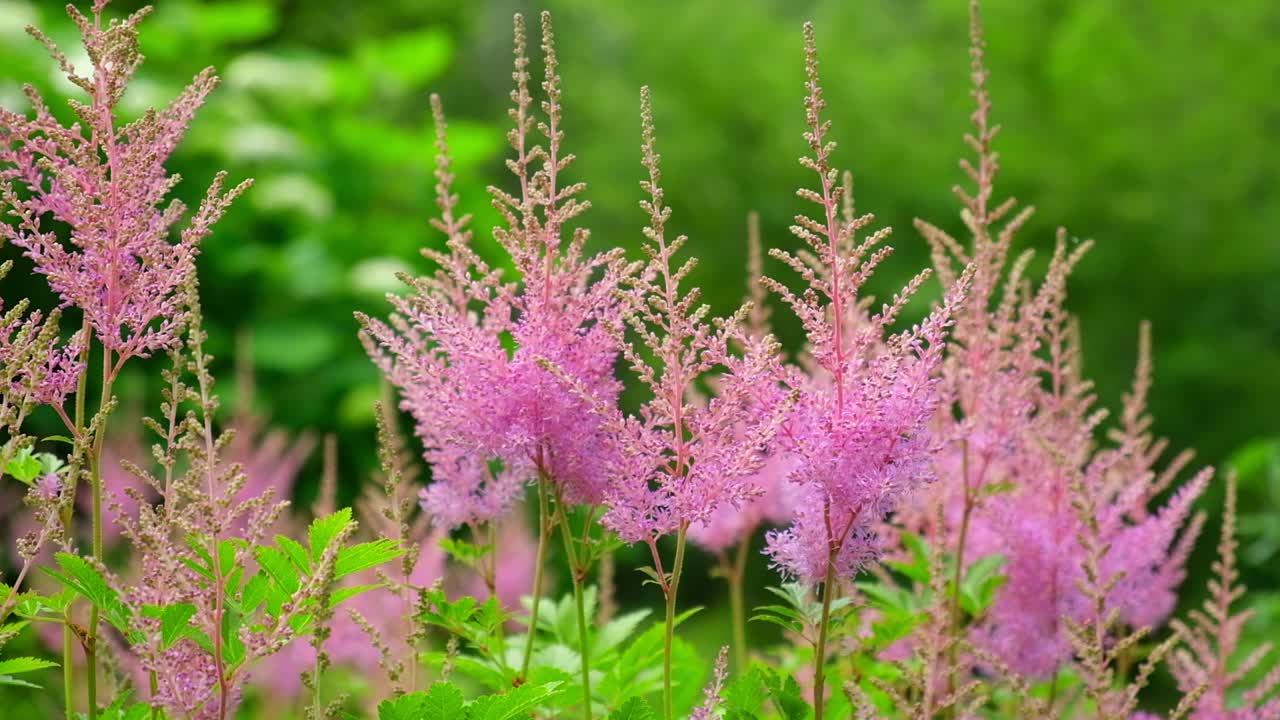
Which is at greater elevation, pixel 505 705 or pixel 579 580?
pixel 579 580

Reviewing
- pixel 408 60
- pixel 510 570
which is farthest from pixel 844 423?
pixel 408 60

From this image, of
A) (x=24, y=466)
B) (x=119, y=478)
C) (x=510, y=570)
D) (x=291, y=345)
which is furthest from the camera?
(x=291, y=345)

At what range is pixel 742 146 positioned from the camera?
17516 millimetres

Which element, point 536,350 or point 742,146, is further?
point 742,146

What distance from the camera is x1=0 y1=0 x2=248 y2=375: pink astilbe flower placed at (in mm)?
1784

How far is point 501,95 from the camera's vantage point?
64.4 feet

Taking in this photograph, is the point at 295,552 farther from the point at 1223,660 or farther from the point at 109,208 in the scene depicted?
the point at 1223,660

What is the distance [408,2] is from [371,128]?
22.8 ft

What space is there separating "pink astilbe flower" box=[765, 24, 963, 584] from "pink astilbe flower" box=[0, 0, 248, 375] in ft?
2.69

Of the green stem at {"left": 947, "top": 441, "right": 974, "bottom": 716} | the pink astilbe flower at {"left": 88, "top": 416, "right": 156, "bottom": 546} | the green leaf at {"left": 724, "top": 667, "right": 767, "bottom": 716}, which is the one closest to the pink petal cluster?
the green leaf at {"left": 724, "top": 667, "right": 767, "bottom": 716}

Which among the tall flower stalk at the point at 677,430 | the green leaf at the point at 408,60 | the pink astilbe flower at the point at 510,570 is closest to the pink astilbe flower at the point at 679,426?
the tall flower stalk at the point at 677,430

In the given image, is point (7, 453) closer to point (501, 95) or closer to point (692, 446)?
point (692, 446)

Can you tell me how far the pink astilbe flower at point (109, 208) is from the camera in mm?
1784

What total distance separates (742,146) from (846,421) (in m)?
16.1
